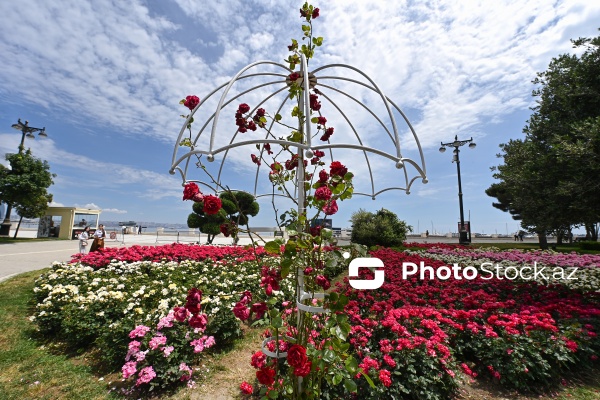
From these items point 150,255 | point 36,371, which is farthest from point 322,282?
point 150,255

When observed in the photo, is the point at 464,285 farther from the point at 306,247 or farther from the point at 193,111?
the point at 193,111

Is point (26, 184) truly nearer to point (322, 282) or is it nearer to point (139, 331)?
point (139, 331)

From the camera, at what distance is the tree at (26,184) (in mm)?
17547

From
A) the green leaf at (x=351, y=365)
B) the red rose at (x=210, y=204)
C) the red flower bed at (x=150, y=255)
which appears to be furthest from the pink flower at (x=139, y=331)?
the red flower bed at (x=150, y=255)

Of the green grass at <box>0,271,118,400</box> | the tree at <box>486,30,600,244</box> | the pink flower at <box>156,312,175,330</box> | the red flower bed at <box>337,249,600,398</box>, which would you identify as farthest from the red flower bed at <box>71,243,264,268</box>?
the tree at <box>486,30,600,244</box>

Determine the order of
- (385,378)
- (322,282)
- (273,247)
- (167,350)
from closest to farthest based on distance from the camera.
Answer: (273,247)
(322,282)
(385,378)
(167,350)

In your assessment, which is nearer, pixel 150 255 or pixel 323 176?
pixel 323 176

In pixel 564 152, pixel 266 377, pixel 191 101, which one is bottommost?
pixel 266 377

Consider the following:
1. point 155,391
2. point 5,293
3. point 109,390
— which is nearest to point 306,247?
point 155,391

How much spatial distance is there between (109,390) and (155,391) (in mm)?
500

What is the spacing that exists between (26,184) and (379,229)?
68.0 ft

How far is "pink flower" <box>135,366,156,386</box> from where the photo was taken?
2.84 meters

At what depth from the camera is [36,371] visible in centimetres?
341

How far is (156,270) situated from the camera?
6.62 metres
